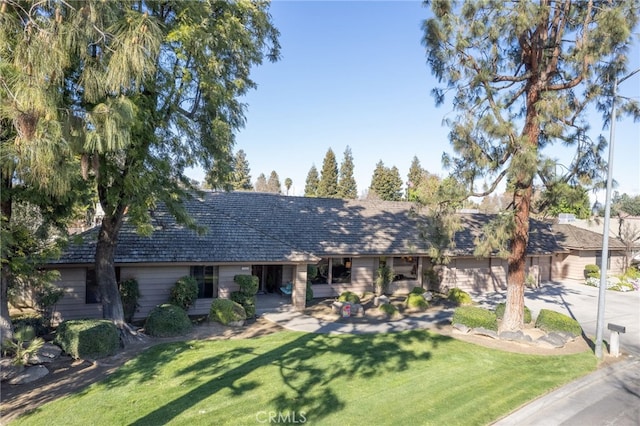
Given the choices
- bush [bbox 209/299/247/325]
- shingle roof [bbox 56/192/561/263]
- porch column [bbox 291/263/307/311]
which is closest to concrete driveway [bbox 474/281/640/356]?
shingle roof [bbox 56/192/561/263]

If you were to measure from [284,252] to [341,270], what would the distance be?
482cm

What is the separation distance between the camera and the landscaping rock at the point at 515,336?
12.2 meters

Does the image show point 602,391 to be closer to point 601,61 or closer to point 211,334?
point 601,61

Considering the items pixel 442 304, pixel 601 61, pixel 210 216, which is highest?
pixel 601 61

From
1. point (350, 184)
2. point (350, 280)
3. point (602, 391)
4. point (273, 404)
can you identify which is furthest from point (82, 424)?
point (350, 184)

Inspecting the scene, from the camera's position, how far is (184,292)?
14320 mm

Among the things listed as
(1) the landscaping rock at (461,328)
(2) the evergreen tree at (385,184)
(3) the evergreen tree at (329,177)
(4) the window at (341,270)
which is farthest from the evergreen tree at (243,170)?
(1) the landscaping rock at (461,328)

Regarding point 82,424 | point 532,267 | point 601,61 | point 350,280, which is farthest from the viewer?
point 532,267

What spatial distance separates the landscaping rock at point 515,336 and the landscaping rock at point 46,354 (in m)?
12.8

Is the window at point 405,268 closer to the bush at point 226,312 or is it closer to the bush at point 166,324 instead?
the bush at point 226,312

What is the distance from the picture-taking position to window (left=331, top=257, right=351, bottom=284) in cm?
1980

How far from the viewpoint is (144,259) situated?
13789 mm

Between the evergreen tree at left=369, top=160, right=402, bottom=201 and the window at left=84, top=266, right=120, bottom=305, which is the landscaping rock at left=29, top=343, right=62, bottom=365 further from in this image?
the evergreen tree at left=369, top=160, right=402, bottom=201

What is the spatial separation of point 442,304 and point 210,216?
37.9 ft
